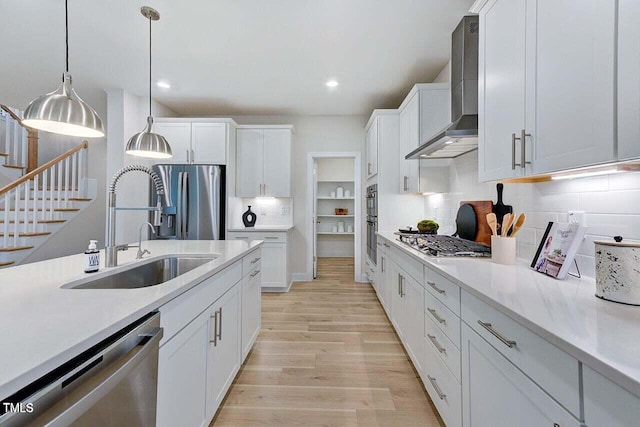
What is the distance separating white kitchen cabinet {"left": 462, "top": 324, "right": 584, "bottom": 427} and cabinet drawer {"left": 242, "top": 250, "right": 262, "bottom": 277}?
1464 millimetres

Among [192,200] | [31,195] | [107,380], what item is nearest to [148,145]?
[107,380]

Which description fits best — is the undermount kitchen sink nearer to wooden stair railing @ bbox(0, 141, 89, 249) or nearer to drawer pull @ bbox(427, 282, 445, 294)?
drawer pull @ bbox(427, 282, 445, 294)

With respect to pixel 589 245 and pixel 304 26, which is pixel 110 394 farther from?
pixel 304 26

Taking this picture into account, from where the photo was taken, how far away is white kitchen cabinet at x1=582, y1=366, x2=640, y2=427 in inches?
21.6

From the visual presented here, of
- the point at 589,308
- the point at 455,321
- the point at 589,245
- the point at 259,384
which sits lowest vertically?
the point at 259,384

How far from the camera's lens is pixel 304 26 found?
2521 millimetres

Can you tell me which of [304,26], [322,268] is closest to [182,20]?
[304,26]

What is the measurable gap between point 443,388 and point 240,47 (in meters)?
3.28

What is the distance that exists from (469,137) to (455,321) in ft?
4.07

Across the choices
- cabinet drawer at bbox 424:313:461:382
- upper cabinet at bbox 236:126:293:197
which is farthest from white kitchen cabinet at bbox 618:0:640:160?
upper cabinet at bbox 236:126:293:197

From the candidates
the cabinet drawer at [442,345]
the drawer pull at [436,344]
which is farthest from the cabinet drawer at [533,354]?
the drawer pull at [436,344]

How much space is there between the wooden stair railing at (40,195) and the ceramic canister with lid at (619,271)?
17.7ft

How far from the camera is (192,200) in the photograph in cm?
398

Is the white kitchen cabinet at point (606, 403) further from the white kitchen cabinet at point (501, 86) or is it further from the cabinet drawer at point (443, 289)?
the white kitchen cabinet at point (501, 86)
